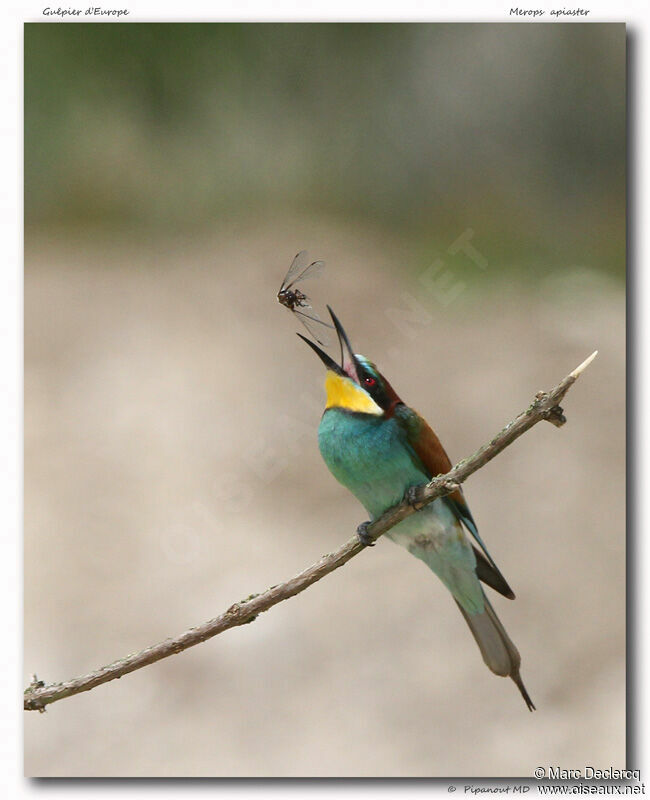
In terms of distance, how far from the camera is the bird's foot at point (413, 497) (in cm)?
155

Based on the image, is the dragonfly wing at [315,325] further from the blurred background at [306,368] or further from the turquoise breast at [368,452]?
the blurred background at [306,368]

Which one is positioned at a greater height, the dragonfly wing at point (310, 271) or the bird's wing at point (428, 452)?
the dragonfly wing at point (310, 271)

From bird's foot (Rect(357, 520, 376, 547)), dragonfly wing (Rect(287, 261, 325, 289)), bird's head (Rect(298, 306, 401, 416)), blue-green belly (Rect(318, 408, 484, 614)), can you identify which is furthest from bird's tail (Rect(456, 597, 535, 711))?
dragonfly wing (Rect(287, 261, 325, 289))

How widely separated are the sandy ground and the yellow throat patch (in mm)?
559

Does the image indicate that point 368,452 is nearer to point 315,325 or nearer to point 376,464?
point 376,464

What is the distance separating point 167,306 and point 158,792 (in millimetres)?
1226

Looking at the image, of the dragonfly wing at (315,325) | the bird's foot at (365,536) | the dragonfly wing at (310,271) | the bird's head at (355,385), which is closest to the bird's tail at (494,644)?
the bird's foot at (365,536)

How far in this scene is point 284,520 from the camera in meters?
2.49

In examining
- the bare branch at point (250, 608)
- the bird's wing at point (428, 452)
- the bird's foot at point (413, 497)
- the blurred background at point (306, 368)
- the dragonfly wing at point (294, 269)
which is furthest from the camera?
the blurred background at point (306, 368)

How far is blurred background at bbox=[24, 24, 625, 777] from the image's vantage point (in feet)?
7.06

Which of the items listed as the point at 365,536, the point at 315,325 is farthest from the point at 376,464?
the point at 315,325

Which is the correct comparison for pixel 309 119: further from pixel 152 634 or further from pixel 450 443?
pixel 152 634

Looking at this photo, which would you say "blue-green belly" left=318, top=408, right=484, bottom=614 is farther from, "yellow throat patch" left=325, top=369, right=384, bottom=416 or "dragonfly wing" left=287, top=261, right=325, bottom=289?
"dragonfly wing" left=287, top=261, right=325, bottom=289

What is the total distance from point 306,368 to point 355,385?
2.62 ft
